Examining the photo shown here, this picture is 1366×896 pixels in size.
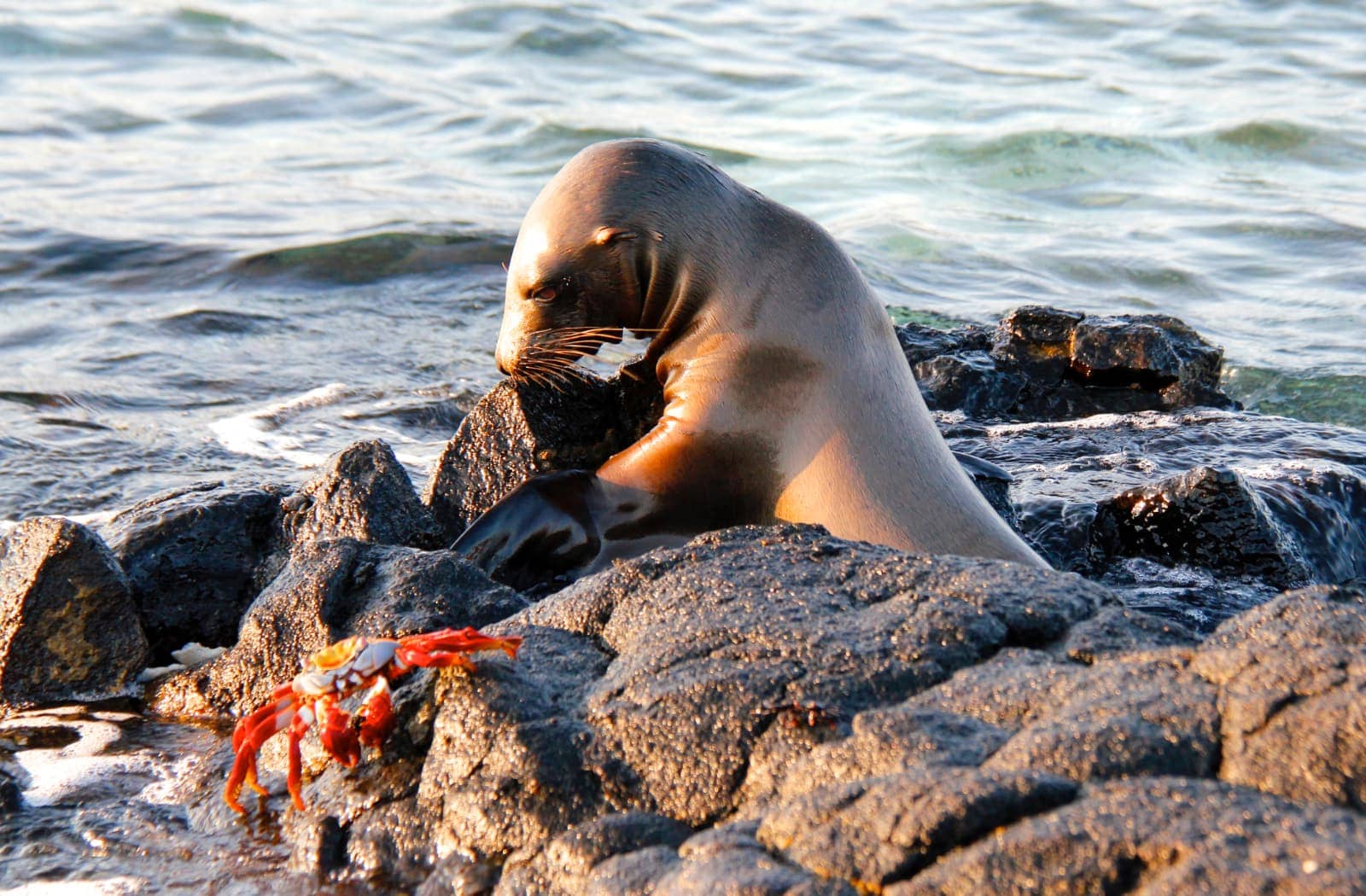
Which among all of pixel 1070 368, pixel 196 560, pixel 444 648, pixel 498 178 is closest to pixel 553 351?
pixel 196 560

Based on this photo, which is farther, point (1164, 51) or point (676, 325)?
point (1164, 51)

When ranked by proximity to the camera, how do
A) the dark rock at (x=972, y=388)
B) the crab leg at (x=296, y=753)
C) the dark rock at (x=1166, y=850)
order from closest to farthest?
the dark rock at (x=1166, y=850)
the crab leg at (x=296, y=753)
the dark rock at (x=972, y=388)

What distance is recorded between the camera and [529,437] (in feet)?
16.7

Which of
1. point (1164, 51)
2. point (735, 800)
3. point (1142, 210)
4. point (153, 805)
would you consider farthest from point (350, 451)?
point (1164, 51)

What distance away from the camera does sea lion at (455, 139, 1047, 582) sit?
460 cm

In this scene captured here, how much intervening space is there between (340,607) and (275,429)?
410cm

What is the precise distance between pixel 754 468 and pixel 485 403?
1094 mm

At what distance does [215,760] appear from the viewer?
3730 mm

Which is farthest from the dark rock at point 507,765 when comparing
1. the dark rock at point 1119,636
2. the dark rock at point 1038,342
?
the dark rock at point 1038,342

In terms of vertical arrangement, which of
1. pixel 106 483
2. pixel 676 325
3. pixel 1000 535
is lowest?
pixel 106 483

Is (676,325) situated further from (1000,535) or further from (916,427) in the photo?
(1000,535)

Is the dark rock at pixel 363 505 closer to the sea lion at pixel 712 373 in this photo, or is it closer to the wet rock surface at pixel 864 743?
the sea lion at pixel 712 373

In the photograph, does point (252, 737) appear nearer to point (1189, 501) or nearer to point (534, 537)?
point (534, 537)

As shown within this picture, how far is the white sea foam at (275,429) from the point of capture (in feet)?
24.3
